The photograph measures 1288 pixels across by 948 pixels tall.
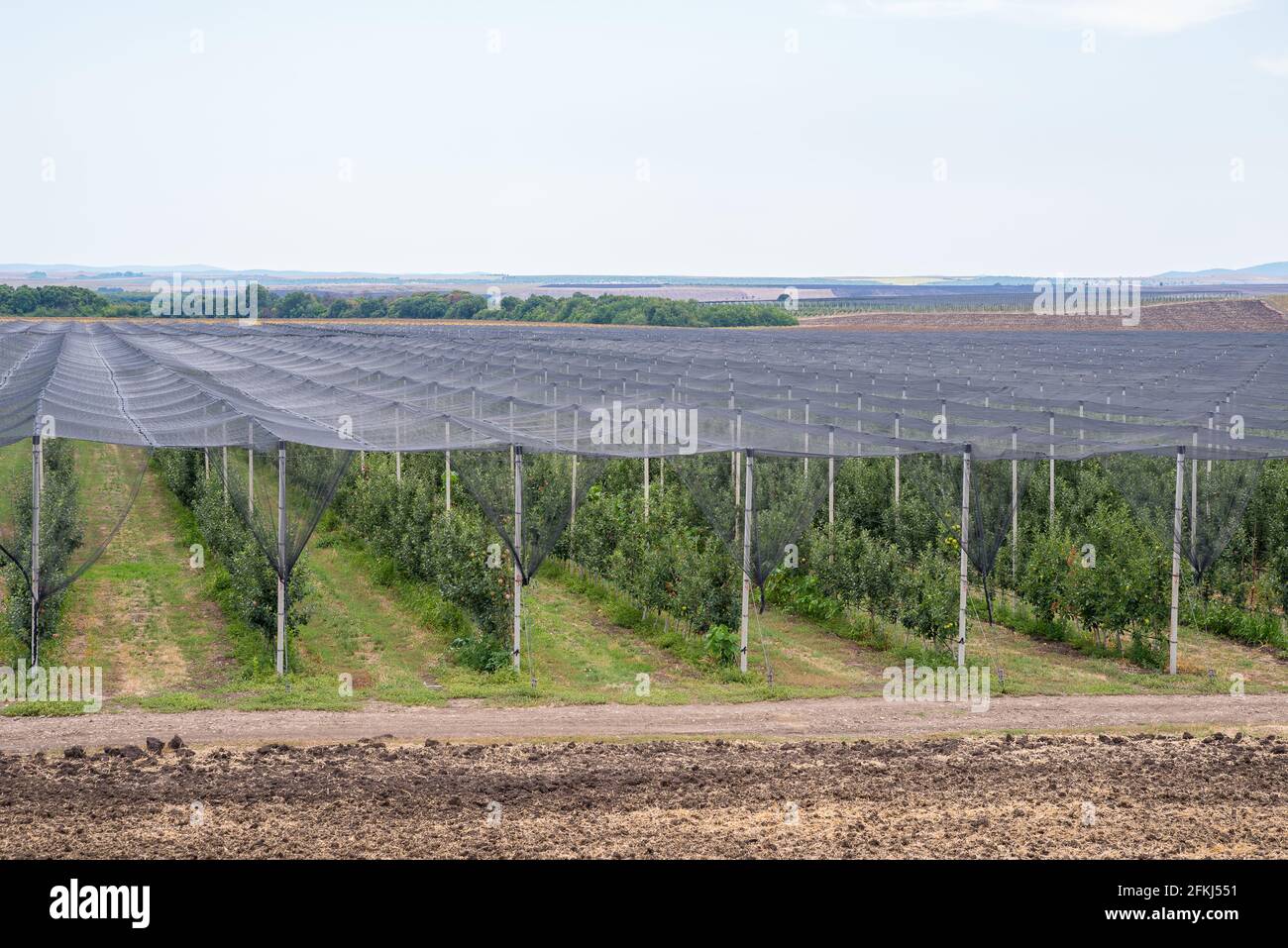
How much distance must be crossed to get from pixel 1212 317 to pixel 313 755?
11919cm

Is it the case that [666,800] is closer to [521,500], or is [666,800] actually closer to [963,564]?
[521,500]

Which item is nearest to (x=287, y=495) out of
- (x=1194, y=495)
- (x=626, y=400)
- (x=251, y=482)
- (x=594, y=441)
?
(x=251, y=482)

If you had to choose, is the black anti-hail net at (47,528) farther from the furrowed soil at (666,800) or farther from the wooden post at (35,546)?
the furrowed soil at (666,800)

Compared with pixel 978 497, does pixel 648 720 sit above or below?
below

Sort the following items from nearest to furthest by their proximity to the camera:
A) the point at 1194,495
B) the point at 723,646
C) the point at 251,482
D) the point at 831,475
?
the point at 723,646 → the point at 1194,495 → the point at 251,482 → the point at 831,475

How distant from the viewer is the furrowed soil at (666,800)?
1116 centimetres

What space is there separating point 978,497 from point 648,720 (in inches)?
228

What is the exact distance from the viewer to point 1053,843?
442 inches

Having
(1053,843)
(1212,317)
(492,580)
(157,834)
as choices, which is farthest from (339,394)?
(1212,317)

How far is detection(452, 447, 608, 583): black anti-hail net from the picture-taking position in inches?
707

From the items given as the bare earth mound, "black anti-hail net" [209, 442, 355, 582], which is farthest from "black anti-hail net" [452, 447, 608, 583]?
the bare earth mound

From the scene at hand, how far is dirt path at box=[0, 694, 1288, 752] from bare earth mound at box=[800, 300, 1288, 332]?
10120cm

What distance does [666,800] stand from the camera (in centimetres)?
1231

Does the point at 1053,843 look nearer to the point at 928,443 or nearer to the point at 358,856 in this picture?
the point at 358,856
